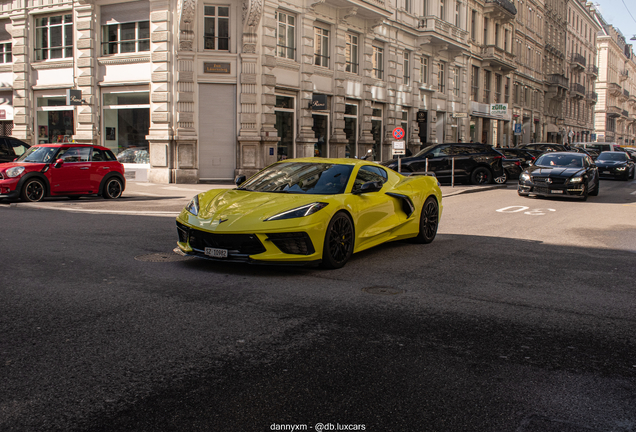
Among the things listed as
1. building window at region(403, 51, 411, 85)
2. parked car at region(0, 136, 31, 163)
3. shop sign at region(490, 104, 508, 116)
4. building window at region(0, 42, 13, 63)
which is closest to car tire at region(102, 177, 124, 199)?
parked car at region(0, 136, 31, 163)

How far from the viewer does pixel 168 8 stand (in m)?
23.0

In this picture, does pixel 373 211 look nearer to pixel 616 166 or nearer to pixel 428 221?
pixel 428 221

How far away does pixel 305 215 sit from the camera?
691 cm

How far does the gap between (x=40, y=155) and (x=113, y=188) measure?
82.9 inches

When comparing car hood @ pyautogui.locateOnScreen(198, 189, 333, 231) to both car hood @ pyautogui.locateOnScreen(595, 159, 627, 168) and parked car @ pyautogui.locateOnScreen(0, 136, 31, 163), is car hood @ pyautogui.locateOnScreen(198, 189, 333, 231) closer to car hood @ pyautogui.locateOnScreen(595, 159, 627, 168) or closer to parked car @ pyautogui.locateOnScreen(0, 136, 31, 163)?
parked car @ pyautogui.locateOnScreen(0, 136, 31, 163)

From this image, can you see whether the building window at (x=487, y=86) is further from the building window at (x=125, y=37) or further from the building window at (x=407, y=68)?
the building window at (x=125, y=37)

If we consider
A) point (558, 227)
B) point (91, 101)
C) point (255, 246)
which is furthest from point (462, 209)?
point (91, 101)

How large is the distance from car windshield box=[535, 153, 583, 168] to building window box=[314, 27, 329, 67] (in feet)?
37.9

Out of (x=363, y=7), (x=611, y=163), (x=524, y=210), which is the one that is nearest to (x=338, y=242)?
(x=524, y=210)

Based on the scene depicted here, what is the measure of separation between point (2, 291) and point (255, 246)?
8.29ft

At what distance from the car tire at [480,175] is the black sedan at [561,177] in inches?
193

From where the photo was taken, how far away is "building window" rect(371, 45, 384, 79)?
103 ft

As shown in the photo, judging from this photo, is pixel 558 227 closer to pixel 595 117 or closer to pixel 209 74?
pixel 209 74

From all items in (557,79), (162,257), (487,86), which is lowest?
(162,257)
